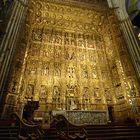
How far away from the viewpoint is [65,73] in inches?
404

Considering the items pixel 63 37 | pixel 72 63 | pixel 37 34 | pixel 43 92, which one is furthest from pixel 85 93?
pixel 37 34

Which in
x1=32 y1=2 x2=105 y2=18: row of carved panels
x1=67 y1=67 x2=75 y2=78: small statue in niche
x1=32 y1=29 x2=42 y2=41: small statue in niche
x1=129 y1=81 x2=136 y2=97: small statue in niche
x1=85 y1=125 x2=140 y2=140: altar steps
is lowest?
x1=85 y1=125 x2=140 y2=140: altar steps

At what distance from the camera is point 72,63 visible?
426 inches

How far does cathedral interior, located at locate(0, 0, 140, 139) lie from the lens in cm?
813

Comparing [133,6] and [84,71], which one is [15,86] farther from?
[133,6]

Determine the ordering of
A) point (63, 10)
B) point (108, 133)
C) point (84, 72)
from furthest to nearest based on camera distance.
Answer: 1. point (63, 10)
2. point (84, 72)
3. point (108, 133)

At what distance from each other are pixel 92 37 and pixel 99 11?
9.54 feet

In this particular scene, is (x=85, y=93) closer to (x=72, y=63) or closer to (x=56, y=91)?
(x=56, y=91)

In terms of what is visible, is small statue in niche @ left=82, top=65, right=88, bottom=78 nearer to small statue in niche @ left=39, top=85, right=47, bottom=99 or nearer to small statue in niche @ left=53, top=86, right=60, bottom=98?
small statue in niche @ left=53, top=86, right=60, bottom=98

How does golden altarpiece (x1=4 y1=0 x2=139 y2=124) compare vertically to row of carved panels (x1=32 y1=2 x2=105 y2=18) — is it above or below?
below

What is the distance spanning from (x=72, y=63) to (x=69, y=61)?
0.26 meters

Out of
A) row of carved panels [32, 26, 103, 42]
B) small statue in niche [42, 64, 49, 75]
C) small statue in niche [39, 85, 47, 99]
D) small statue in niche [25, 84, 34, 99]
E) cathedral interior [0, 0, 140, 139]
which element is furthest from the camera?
row of carved panels [32, 26, 103, 42]

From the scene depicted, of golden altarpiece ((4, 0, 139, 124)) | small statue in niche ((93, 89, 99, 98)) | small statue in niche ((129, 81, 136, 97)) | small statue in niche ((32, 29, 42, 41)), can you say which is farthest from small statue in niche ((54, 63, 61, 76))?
small statue in niche ((129, 81, 136, 97))

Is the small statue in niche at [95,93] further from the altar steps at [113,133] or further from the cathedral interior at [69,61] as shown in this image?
the altar steps at [113,133]
